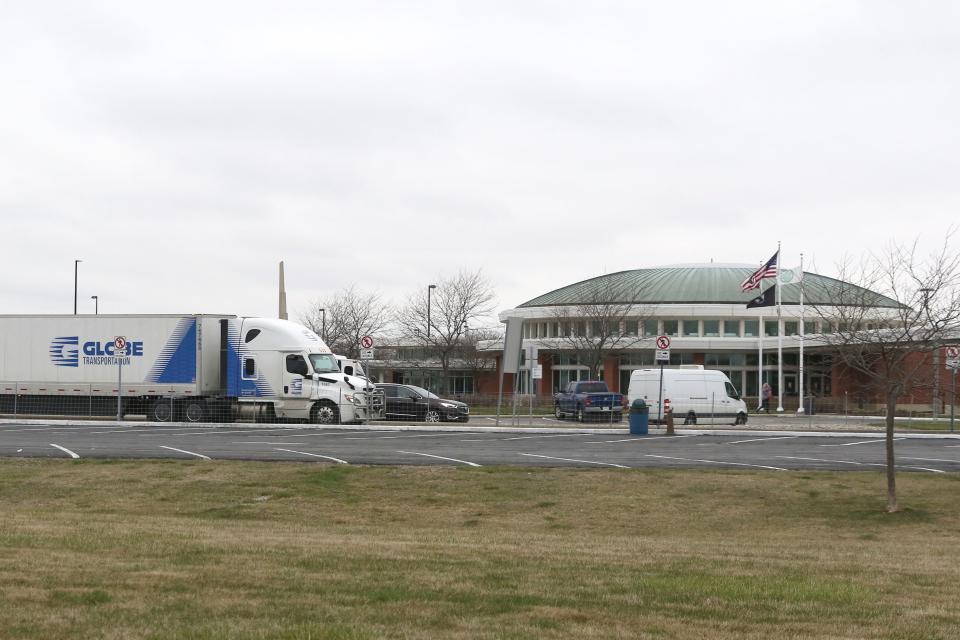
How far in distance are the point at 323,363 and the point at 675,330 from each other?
44.6 m

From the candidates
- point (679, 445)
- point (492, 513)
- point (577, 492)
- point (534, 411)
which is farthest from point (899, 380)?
point (534, 411)

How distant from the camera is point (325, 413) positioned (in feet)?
126

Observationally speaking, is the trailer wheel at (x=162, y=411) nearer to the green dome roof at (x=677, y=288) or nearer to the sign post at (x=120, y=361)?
the sign post at (x=120, y=361)

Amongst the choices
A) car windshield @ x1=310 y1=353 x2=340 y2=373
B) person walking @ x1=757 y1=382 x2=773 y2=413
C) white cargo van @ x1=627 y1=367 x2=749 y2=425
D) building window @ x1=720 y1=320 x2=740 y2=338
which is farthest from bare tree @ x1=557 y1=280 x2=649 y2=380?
car windshield @ x1=310 y1=353 x2=340 y2=373

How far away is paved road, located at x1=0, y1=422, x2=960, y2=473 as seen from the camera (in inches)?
929

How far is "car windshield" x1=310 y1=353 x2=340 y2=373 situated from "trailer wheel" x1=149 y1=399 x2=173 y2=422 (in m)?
5.01

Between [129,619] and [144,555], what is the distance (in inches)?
131

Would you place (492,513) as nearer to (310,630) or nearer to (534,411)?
(310,630)

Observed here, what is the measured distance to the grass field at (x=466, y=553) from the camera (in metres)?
7.46

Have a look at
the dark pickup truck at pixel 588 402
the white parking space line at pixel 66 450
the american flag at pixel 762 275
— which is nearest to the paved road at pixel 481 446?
the white parking space line at pixel 66 450

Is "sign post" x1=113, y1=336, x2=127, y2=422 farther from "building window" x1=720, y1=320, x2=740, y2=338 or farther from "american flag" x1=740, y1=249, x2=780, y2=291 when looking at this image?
"building window" x1=720, y1=320, x2=740, y2=338

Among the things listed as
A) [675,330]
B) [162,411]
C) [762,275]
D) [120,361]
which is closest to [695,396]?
[762,275]

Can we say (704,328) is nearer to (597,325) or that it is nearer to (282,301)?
(597,325)

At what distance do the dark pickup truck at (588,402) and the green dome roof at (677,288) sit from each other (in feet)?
75.8
